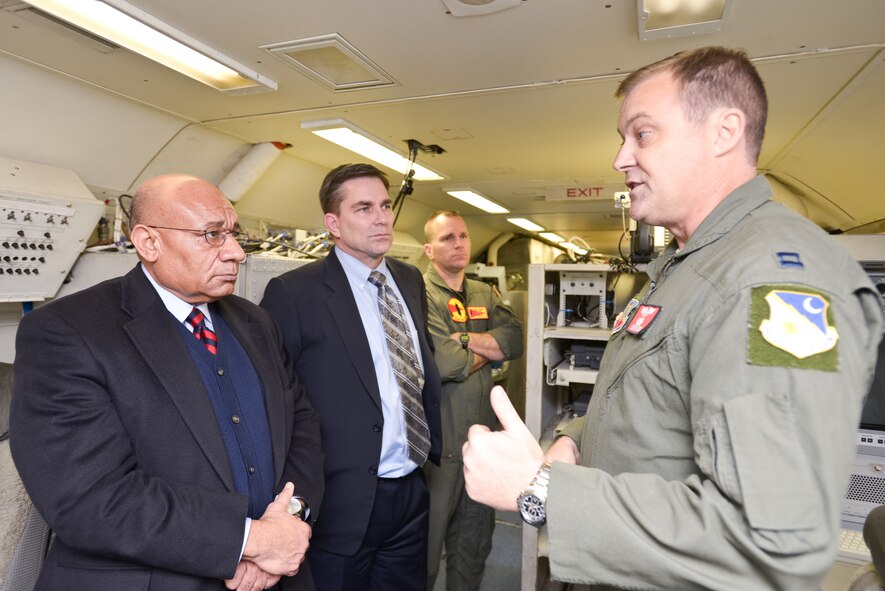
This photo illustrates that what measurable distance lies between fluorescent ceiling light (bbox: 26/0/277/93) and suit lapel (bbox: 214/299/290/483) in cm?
111

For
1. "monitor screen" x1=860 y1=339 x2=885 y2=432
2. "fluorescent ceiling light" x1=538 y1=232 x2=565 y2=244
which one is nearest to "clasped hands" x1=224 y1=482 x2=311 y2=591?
"monitor screen" x1=860 y1=339 x2=885 y2=432

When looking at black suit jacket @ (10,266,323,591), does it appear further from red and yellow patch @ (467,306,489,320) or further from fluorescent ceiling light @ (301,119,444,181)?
red and yellow patch @ (467,306,489,320)

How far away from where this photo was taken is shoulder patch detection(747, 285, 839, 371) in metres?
0.75

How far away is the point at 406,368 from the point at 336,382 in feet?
1.02

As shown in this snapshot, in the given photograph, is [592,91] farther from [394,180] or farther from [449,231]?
[394,180]

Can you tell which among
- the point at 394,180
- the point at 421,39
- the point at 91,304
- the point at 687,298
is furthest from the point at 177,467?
the point at 394,180

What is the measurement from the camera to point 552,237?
30.8 feet

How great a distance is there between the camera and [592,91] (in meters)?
2.67

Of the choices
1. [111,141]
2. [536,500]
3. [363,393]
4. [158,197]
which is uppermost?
[111,141]

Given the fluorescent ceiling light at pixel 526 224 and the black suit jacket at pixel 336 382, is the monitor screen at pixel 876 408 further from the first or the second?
the fluorescent ceiling light at pixel 526 224

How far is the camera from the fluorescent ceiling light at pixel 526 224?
7161 mm

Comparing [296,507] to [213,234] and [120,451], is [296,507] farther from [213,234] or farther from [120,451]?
[213,234]

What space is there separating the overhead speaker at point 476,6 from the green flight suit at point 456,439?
66.7 inches

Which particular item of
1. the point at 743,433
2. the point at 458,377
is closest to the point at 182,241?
the point at 743,433
